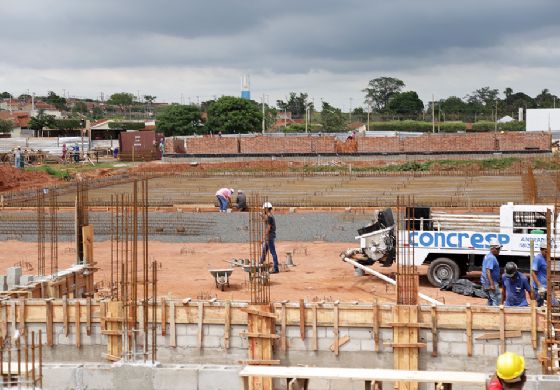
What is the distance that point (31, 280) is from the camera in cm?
1367

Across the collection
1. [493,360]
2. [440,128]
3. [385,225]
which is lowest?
[493,360]

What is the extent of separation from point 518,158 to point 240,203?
904 inches

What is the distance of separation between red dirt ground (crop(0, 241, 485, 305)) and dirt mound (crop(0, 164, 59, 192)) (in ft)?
47.3

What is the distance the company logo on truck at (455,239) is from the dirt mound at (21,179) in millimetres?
24664

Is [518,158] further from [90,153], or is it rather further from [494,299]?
[494,299]

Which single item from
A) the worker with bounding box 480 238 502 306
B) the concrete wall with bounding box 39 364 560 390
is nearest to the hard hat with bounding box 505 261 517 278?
the worker with bounding box 480 238 502 306

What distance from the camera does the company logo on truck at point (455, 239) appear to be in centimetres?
1540

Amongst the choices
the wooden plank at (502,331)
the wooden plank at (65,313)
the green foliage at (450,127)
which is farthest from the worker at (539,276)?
the green foliage at (450,127)

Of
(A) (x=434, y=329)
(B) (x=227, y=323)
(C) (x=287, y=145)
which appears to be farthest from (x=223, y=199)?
(C) (x=287, y=145)

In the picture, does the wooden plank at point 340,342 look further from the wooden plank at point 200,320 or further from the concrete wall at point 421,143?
the concrete wall at point 421,143

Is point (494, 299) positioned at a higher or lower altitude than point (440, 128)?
lower

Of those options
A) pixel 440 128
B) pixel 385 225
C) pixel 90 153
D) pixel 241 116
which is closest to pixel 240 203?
pixel 385 225

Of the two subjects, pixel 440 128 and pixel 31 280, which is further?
pixel 440 128

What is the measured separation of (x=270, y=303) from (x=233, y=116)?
205 feet
